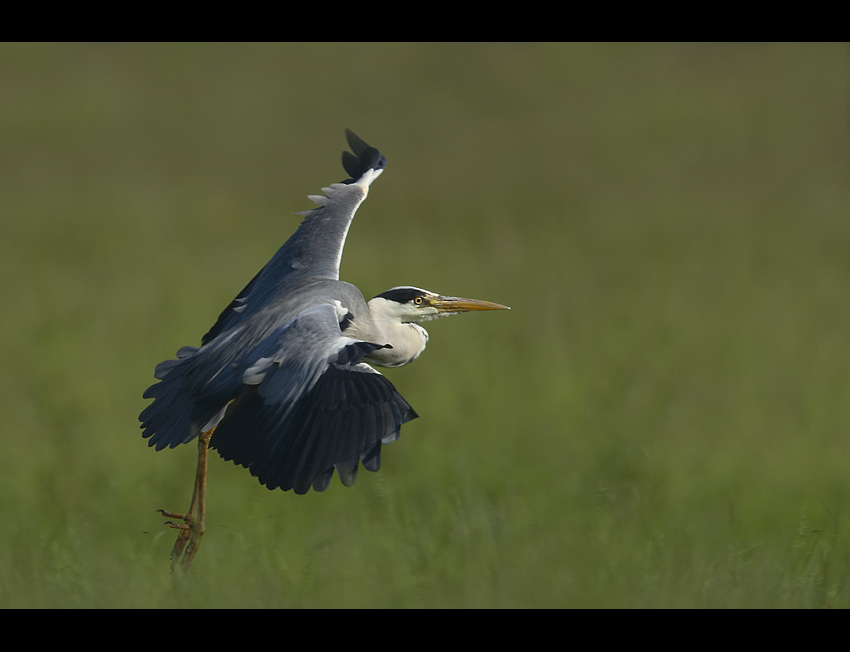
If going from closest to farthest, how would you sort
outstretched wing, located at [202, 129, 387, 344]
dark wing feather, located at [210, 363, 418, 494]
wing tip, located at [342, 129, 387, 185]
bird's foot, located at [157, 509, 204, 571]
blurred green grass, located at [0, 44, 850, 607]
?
dark wing feather, located at [210, 363, 418, 494] < blurred green grass, located at [0, 44, 850, 607] < bird's foot, located at [157, 509, 204, 571] < outstretched wing, located at [202, 129, 387, 344] < wing tip, located at [342, 129, 387, 185]

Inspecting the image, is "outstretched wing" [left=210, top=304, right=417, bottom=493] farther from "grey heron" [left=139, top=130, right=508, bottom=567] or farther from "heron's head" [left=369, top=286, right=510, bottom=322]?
"heron's head" [left=369, top=286, right=510, bottom=322]

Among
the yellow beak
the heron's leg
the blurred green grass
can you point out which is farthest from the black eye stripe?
the heron's leg

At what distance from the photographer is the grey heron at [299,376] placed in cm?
491

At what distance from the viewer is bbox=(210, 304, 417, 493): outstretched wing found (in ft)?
16.0

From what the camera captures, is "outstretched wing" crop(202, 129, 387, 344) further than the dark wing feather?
Yes

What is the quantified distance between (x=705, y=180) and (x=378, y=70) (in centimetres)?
686

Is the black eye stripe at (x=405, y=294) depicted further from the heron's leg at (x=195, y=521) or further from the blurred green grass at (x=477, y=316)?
the heron's leg at (x=195, y=521)

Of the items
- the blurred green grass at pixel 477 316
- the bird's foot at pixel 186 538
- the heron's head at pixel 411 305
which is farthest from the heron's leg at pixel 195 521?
the heron's head at pixel 411 305

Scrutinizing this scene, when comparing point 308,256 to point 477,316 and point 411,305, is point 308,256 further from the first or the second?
point 477,316

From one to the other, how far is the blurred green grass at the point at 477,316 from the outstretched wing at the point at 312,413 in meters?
0.60

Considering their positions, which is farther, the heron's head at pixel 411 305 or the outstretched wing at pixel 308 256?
the heron's head at pixel 411 305

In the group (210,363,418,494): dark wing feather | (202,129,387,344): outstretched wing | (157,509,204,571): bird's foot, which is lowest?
(157,509,204,571): bird's foot

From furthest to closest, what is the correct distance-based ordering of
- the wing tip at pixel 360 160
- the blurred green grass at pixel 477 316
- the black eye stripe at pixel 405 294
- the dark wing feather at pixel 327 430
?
the wing tip at pixel 360 160, the black eye stripe at pixel 405 294, the blurred green grass at pixel 477 316, the dark wing feather at pixel 327 430

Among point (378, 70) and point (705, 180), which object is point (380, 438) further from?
point (378, 70)
